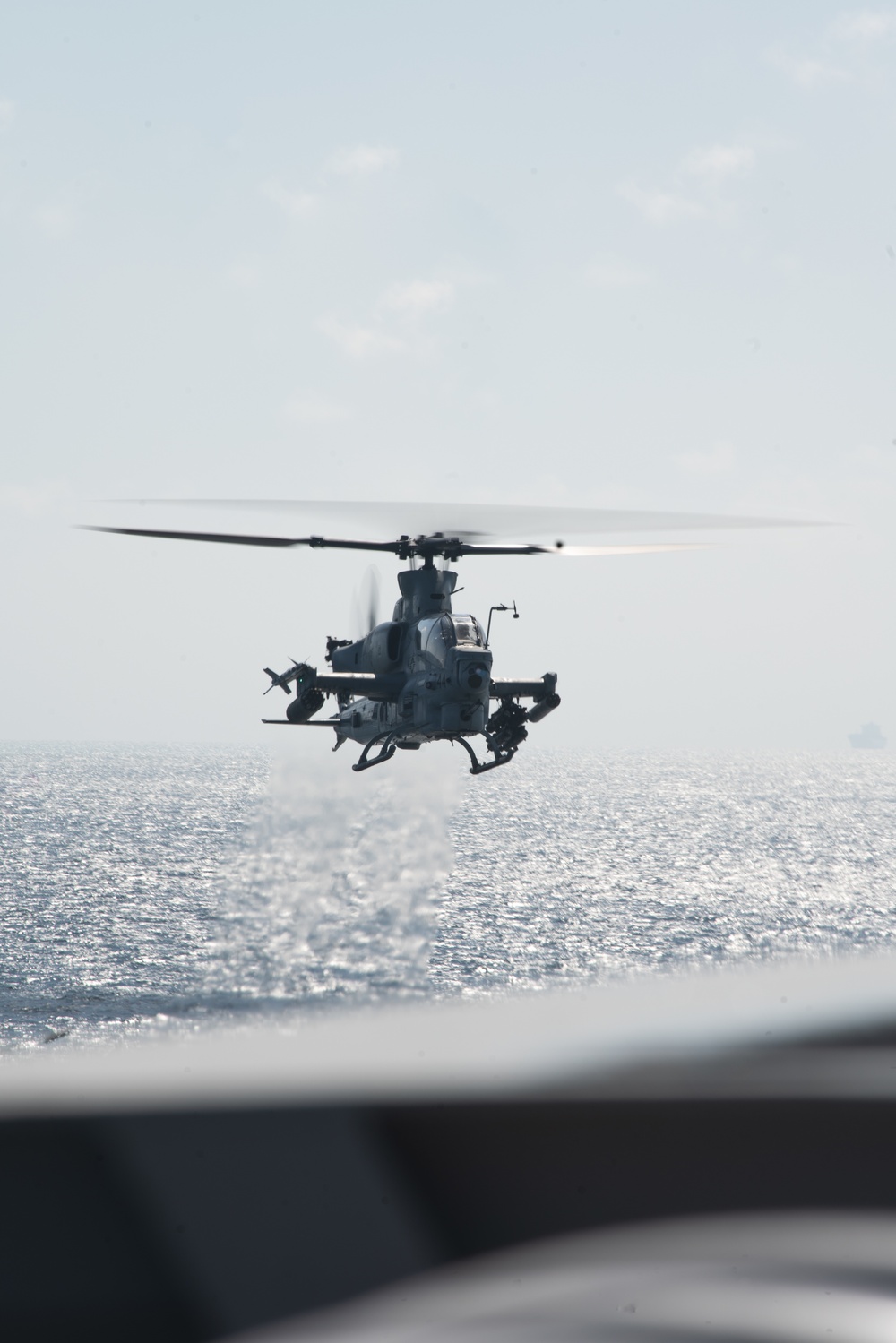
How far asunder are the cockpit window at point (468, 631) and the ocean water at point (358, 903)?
29.2ft

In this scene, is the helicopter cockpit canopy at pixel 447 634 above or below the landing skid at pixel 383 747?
above

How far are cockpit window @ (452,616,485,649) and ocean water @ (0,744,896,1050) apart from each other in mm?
8902

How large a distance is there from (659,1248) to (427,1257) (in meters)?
0.70

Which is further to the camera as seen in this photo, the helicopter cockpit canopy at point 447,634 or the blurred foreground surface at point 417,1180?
the helicopter cockpit canopy at point 447,634

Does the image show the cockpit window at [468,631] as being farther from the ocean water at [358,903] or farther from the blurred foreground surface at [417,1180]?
the blurred foreground surface at [417,1180]

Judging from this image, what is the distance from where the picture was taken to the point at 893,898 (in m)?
84.9

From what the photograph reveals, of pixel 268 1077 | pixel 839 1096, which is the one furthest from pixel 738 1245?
pixel 268 1077

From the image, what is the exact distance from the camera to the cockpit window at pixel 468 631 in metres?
25.2

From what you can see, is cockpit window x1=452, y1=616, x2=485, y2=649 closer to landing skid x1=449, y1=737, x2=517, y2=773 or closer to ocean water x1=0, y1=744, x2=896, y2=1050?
landing skid x1=449, y1=737, x2=517, y2=773

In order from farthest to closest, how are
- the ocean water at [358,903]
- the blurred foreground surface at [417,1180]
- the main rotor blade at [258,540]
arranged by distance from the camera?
the ocean water at [358,903] < the main rotor blade at [258,540] < the blurred foreground surface at [417,1180]

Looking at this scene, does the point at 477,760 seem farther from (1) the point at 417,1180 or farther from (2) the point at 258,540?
(1) the point at 417,1180

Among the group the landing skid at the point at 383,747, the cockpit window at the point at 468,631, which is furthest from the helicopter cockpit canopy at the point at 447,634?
the landing skid at the point at 383,747

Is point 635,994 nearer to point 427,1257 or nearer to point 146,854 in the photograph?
point 427,1257

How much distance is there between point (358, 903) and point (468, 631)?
6018 cm
